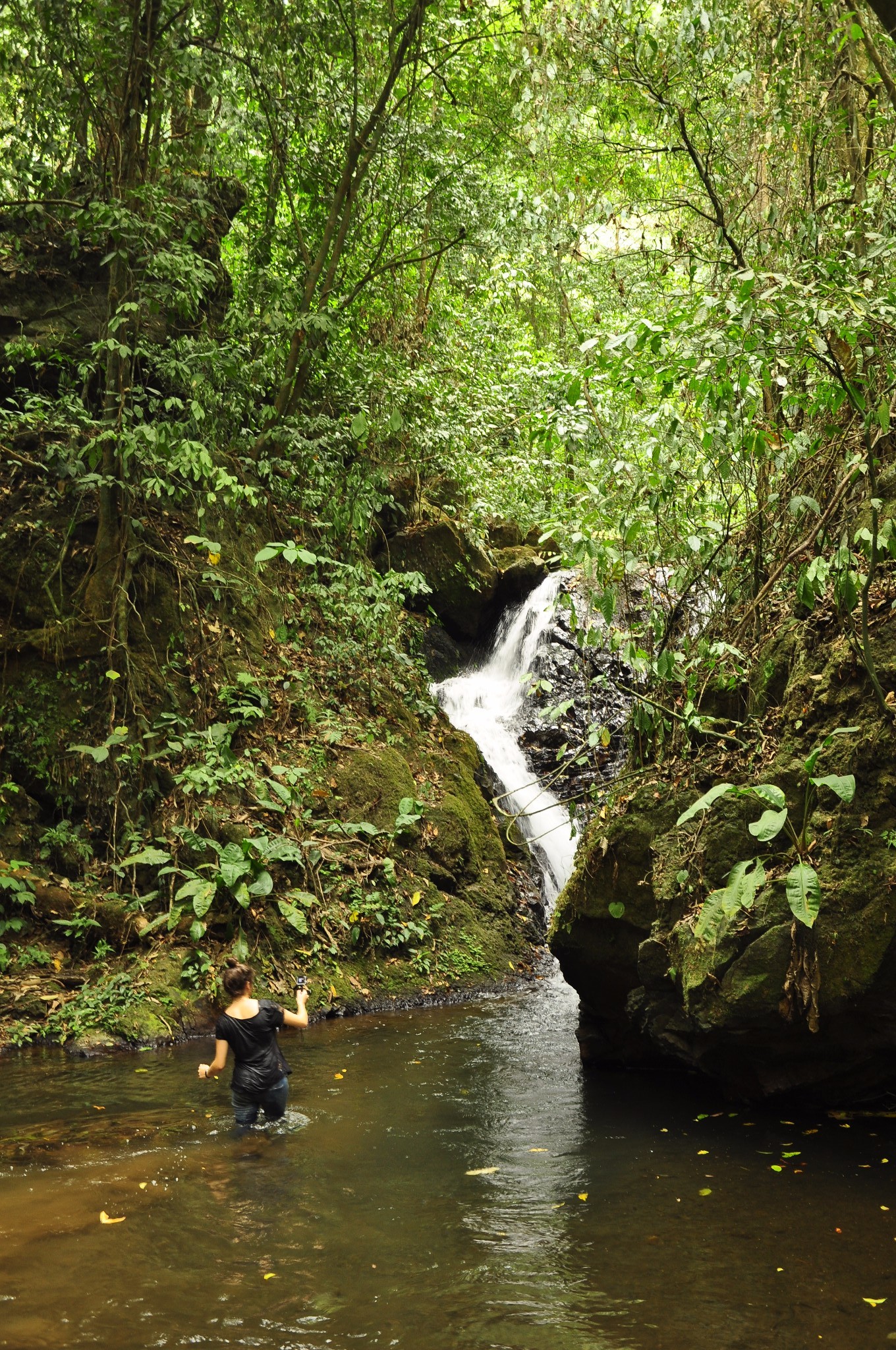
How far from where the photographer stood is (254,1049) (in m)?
6.24

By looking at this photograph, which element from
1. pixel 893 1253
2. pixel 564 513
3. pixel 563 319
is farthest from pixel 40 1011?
pixel 563 319

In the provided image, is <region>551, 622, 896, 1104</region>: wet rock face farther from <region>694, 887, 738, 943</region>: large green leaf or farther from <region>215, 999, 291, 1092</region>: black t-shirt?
<region>215, 999, 291, 1092</region>: black t-shirt

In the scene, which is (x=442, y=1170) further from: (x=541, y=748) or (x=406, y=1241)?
(x=541, y=748)

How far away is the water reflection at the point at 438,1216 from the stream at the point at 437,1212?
0.05ft

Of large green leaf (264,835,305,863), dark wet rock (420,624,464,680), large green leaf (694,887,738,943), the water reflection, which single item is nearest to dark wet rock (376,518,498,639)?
dark wet rock (420,624,464,680)

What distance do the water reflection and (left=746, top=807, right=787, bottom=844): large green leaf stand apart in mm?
1747

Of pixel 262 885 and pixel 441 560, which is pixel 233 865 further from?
pixel 441 560

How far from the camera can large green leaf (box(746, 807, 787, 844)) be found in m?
5.21

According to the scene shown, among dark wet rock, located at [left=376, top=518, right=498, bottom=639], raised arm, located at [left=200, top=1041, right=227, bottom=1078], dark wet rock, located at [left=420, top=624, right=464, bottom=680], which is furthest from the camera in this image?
dark wet rock, located at [left=420, top=624, right=464, bottom=680]

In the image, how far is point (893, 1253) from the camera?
4.27 meters

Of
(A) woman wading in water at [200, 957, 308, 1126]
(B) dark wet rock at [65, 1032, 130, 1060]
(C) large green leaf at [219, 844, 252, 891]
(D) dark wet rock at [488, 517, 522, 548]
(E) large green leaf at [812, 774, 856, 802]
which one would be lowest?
(B) dark wet rock at [65, 1032, 130, 1060]

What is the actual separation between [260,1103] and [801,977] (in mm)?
3321

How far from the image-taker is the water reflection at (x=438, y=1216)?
3787mm

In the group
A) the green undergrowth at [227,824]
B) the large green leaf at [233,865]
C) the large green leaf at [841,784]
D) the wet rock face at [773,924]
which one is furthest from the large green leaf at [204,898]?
the large green leaf at [841,784]
